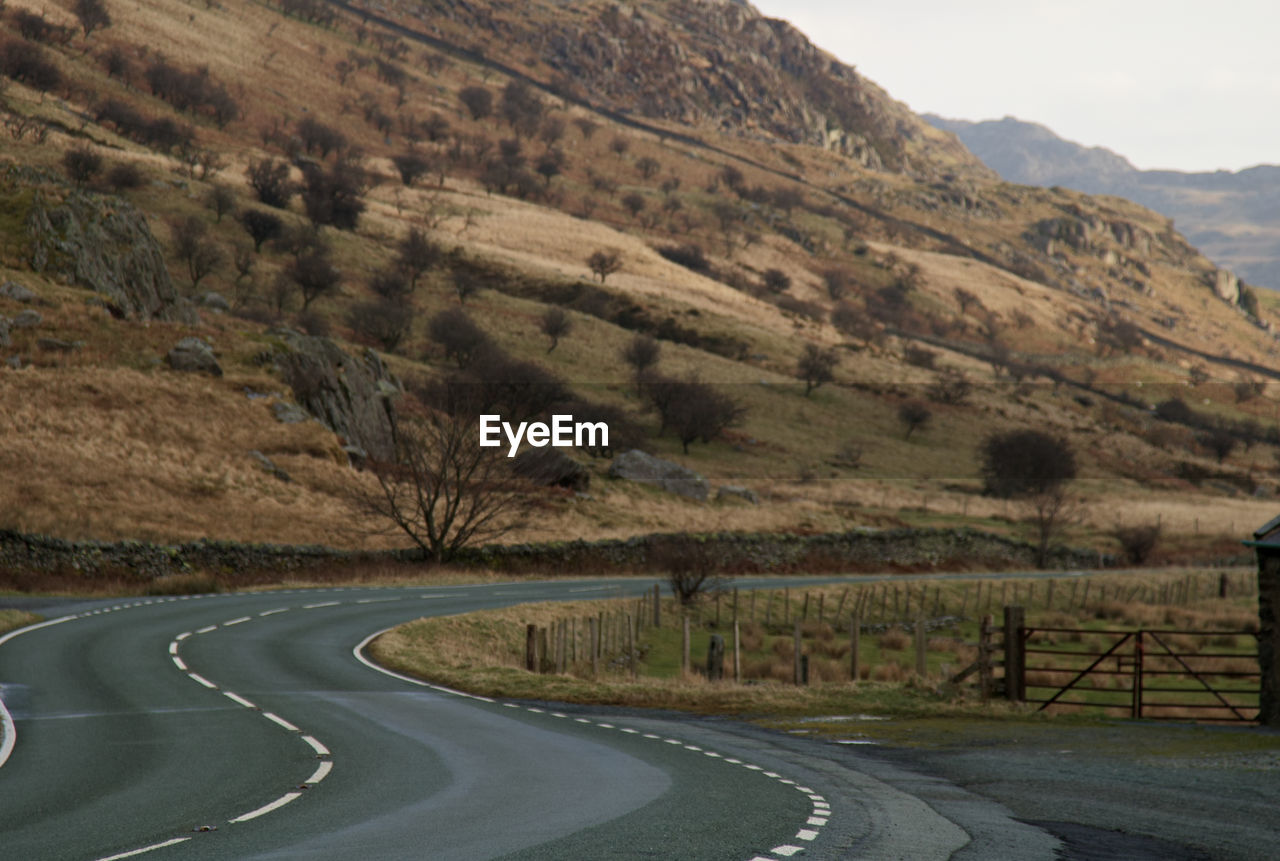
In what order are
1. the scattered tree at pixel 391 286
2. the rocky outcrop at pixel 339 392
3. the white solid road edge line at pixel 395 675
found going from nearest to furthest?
the white solid road edge line at pixel 395 675, the rocky outcrop at pixel 339 392, the scattered tree at pixel 391 286

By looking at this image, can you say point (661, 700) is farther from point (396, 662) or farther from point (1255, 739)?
point (1255, 739)

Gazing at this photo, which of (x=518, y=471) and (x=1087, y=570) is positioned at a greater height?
(x=518, y=471)

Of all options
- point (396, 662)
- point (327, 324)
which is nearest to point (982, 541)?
point (396, 662)

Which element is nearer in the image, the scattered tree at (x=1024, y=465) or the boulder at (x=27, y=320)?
the boulder at (x=27, y=320)

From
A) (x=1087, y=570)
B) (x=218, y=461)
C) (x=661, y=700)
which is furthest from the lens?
(x=1087, y=570)

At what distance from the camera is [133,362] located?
6284cm

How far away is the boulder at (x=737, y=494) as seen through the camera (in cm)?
7194

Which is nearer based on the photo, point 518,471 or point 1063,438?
point 518,471

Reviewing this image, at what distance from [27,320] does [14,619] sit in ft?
120

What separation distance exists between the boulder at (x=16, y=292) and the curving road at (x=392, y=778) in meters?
44.2

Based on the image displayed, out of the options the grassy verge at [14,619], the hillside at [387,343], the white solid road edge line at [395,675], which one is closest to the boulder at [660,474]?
the hillside at [387,343]

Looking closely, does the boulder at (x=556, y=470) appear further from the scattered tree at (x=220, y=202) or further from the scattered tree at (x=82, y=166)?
the scattered tree at (x=82, y=166)

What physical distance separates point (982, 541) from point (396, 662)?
154ft

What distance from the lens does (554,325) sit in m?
99.8
